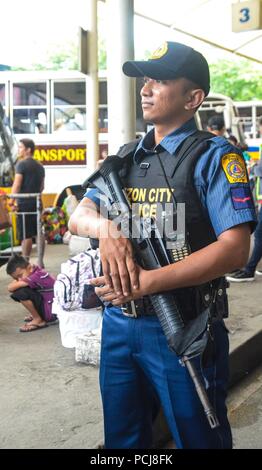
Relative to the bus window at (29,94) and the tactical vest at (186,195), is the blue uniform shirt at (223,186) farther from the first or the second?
the bus window at (29,94)

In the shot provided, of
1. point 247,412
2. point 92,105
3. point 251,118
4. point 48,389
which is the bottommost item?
point 247,412

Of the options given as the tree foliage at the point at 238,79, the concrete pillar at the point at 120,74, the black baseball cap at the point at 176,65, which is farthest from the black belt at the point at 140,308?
the tree foliage at the point at 238,79

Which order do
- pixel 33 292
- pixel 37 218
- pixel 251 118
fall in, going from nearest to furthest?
pixel 33 292, pixel 37 218, pixel 251 118

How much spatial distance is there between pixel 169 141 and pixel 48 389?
214 centimetres

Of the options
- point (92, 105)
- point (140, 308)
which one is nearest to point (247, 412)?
point (140, 308)

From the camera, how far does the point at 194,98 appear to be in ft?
6.05

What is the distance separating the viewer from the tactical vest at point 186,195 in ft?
5.77

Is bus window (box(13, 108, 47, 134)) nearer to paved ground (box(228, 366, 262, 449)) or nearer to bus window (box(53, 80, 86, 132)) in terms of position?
bus window (box(53, 80, 86, 132))

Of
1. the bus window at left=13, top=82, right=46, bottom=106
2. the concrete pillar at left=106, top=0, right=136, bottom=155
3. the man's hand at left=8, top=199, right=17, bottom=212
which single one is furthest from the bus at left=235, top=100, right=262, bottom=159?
the concrete pillar at left=106, top=0, right=136, bottom=155

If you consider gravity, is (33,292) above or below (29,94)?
below

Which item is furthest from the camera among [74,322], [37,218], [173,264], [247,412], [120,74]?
[37,218]

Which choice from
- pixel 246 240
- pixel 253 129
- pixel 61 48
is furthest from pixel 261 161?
pixel 61 48

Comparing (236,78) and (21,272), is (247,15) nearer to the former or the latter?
(21,272)
